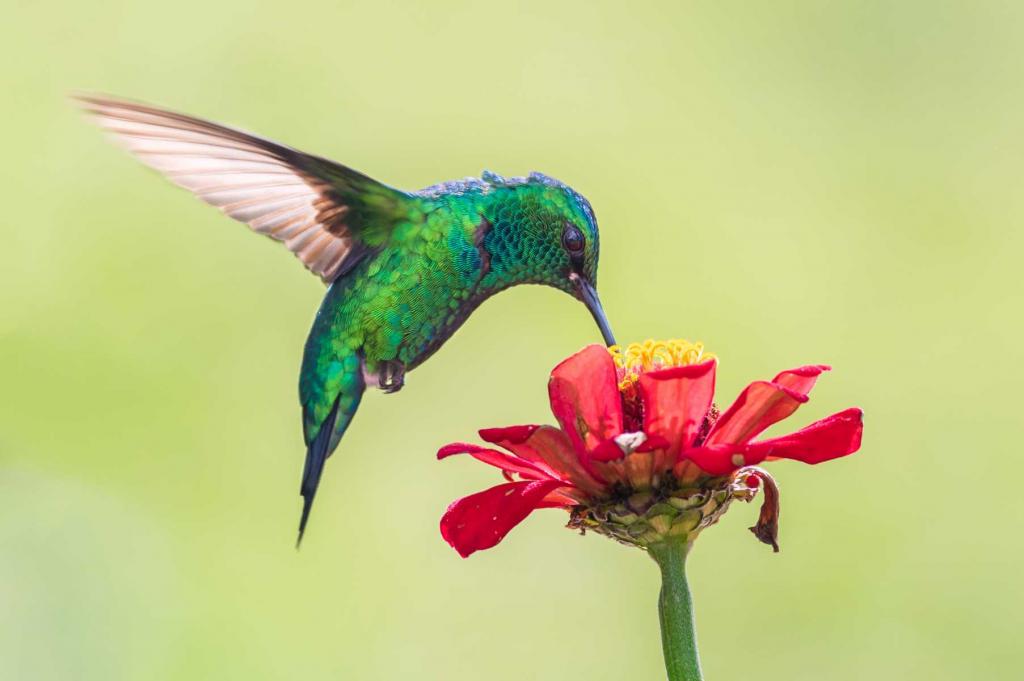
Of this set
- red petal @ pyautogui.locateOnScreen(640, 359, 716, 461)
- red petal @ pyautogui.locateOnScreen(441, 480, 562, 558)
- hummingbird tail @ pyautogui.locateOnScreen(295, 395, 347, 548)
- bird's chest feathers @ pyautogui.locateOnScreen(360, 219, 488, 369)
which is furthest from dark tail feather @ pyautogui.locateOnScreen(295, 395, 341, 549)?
red petal @ pyautogui.locateOnScreen(640, 359, 716, 461)

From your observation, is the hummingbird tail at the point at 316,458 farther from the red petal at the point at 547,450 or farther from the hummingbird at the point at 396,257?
Result: the red petal at the point at 547,450

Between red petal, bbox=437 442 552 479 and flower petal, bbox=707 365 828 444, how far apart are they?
198mm

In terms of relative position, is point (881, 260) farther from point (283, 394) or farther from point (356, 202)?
point (356, 202)

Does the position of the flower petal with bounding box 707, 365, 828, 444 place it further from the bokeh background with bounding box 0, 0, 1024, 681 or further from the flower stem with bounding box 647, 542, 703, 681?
the bokeh background with bounding box 0, 0, 1024, 681

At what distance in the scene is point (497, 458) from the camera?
151 centimetres

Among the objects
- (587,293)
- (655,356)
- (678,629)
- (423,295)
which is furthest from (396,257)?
(678,629)

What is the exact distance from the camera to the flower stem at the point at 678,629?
1311 mm

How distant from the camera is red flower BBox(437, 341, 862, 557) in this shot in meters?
1.40

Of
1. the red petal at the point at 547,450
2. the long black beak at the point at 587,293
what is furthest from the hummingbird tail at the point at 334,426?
the red petal at the point at 547,450

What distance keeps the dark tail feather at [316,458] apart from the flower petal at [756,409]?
73 centimetres

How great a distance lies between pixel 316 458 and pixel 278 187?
1.37 feet

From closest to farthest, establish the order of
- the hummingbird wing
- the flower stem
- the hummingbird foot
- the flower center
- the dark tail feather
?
the flower stem, the flower center, the hummingbird wing, the dark tail feather, the hummingbird foot

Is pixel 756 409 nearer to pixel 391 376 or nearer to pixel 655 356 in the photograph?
pixel 655 356

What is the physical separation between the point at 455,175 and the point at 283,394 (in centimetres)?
80
